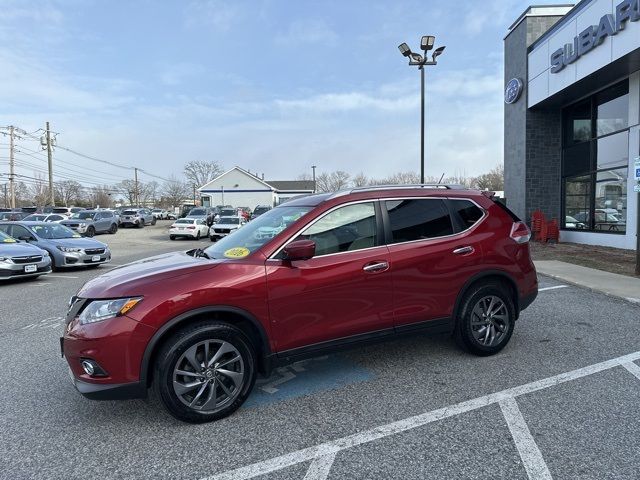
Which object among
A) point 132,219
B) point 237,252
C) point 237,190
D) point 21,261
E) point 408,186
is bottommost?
point 21,261

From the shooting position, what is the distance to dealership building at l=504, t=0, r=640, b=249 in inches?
512

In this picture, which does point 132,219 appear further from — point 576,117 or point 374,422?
point 374,422

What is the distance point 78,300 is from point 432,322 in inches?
122

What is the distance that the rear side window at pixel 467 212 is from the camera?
4562 millimetres

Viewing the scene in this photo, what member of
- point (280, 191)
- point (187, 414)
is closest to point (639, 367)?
point (187, 414)

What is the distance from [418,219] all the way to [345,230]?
0.85m

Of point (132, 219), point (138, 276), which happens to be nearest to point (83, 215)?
point (132, 219)

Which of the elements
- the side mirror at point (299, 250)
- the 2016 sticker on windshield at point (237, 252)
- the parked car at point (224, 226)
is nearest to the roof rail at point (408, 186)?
the side mirror at point (299, 250)

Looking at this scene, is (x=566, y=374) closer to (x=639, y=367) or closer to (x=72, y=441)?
(x=639, y=367)

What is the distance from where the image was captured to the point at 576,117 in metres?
16.9

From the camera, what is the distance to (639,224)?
31.1 ft

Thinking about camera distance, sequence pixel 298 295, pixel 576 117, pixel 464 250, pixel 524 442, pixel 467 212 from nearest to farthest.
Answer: pixel 524 442 < pixel 298 295 < pixel 464 250 < pixel 467 212 < pixel 576 117

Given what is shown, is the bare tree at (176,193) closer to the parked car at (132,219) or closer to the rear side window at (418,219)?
the parked car at (132,219)

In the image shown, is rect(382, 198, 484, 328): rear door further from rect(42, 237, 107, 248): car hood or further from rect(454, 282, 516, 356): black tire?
rect(42, 237, 107, 248): car hood
